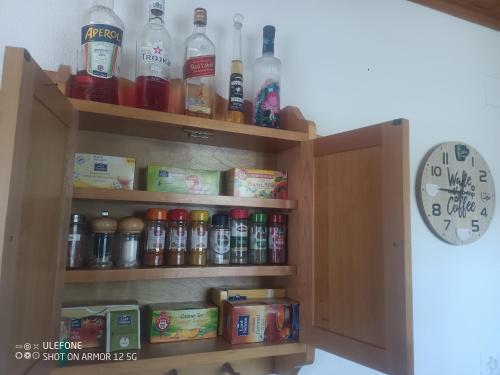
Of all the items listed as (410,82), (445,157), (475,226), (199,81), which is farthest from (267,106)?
(475,226)

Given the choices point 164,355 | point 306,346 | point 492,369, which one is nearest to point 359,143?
point 306,346

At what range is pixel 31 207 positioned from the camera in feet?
1.88

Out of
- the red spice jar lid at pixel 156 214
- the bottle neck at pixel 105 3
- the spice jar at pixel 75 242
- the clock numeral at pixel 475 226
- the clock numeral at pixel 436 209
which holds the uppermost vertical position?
the bottle neck at pixel 105 3

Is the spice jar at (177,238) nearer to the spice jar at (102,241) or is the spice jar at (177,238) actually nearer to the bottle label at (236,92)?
the spice jar at (102,241)

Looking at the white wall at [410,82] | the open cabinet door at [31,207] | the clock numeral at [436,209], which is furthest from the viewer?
the clock numeral at [436,209]

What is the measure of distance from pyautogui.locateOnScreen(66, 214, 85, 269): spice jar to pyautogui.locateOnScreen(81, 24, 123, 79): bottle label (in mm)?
352

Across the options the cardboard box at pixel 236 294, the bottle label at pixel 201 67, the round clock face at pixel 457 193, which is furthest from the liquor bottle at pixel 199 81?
the round clock face at pixel 457 193

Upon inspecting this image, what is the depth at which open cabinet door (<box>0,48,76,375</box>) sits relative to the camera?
49cm

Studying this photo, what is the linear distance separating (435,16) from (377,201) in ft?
4.02

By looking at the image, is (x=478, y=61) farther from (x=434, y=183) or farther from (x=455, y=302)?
(x=455, y=302)

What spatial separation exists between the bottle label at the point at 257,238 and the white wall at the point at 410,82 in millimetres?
452

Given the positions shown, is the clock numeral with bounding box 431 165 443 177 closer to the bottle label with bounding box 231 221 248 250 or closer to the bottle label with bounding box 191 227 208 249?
the bottle label with bounding box 231 221 248 250

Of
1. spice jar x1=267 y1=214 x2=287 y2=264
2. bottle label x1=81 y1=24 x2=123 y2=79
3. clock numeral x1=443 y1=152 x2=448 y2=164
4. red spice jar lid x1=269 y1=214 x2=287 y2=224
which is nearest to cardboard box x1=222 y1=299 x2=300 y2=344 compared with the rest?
spice jar x1=267 y1=214 x2=287 y2=264

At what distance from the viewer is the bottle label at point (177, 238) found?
94 cm
